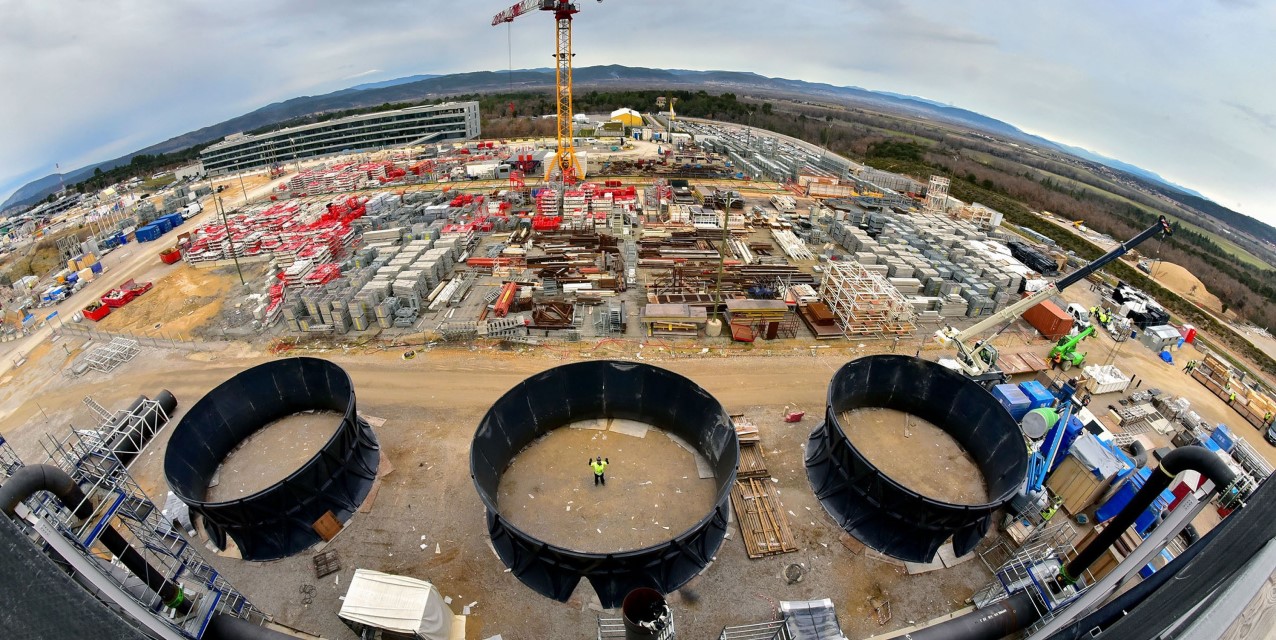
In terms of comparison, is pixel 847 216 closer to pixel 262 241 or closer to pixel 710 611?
pixel 710 611

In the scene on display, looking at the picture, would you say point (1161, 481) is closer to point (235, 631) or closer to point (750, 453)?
point (750, 453)

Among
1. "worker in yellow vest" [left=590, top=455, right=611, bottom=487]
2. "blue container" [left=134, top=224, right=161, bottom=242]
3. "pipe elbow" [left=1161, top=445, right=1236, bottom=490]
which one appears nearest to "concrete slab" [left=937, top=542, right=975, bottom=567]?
"pipe elbow" [left=1161, top=445, right=1236, bottom=490]

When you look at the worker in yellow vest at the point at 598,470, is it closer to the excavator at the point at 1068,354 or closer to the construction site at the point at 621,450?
the construction site at the point at 621,450

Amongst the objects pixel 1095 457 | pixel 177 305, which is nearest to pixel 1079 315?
pixel 1095 457

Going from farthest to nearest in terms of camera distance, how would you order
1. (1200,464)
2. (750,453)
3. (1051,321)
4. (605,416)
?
(1051,321)
(605,416)
(750,453)
(1200,464)

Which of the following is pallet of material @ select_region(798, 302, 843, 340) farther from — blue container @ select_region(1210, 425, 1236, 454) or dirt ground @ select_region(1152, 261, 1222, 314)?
dirt ground @ select_region(1152, 261, 1222, 314)

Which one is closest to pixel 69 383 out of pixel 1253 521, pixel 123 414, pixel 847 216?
pixel 123 414

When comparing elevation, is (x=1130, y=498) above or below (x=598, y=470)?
below
